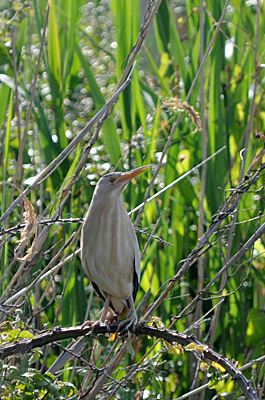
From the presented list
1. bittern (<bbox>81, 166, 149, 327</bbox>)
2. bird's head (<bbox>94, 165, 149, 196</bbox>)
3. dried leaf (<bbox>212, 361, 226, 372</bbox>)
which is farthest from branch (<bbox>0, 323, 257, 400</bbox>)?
bird's head (<bbox>94, 165, 149, 196</bbox>)

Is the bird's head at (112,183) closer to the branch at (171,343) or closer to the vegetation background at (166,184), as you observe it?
the vegetation background at (166,184)

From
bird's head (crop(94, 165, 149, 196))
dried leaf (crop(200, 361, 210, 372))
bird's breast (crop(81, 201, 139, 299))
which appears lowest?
dried leaf (crop(200, 361, 210, 372))

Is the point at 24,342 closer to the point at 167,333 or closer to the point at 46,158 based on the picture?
the point at 167,333

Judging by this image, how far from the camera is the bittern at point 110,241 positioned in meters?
1.47

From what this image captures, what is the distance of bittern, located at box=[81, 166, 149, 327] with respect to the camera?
147cm

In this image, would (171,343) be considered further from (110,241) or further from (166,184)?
(166,184)

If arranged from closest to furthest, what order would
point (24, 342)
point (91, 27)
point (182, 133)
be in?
point (24, 342)
point (182, 133)
point (91, 27)

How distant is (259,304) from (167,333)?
3.34 ft

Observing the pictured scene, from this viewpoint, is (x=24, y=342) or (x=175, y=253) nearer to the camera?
(x=24, y=342)

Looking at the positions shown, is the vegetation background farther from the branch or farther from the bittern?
the branch

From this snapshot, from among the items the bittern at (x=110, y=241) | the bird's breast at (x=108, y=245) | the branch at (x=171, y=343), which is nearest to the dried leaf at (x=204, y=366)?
the branch at (x=171, y=343)

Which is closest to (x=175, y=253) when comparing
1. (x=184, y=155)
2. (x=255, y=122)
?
(x=184, y=155)

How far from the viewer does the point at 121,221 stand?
1483 mm

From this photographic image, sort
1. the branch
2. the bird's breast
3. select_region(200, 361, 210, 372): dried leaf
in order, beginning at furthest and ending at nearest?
the bird's breast < select_region(200, 361, 210, 372): dried leaf < the branch
